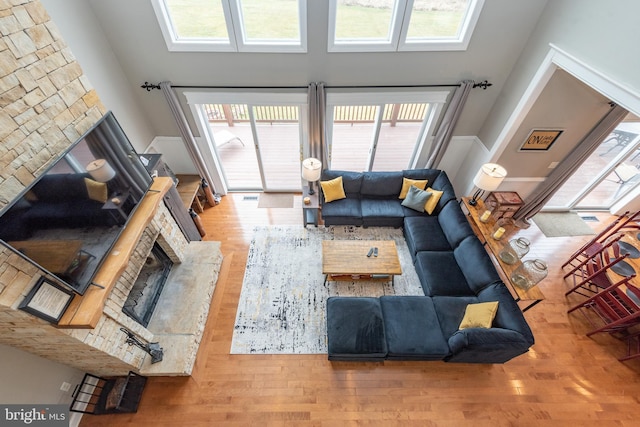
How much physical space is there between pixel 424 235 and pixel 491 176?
1277 mm

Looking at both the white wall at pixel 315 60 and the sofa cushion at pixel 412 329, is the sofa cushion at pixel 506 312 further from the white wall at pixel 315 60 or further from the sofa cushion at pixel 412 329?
the white wall at pixel 315 60

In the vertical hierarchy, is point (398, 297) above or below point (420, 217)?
below

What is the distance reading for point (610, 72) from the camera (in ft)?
8.68

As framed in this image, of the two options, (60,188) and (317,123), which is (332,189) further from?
(60,188)

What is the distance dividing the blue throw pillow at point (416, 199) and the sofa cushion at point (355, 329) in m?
1.92

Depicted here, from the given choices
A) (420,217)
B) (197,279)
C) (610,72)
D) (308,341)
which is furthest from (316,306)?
(610,72)

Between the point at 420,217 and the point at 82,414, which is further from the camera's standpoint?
the point at 420,217

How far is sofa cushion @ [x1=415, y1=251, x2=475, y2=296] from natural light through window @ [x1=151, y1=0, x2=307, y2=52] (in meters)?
3.49

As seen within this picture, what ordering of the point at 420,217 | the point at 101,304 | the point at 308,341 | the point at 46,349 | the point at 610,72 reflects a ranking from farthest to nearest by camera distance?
the point at 420,217, the point at 308,341, the point at 610,72, the point at 46,349, the point at 101,304

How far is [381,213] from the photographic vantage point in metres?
4.68

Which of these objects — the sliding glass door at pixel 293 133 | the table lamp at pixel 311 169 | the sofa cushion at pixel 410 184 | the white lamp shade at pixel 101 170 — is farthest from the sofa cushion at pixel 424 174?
the white lamp shade at pixel 101 170

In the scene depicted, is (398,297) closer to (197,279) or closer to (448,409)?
(448,409)

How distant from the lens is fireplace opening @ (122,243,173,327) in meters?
3.23

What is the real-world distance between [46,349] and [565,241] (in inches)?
287
